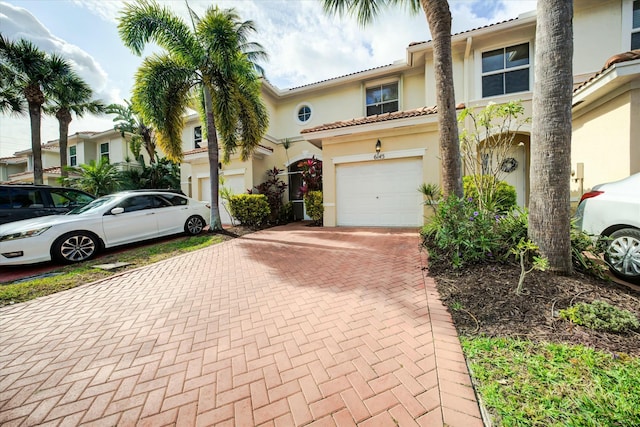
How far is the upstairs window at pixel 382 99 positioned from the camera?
1102 cm

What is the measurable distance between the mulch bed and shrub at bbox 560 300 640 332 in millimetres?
59

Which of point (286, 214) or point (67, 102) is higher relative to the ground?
point (67, 102)

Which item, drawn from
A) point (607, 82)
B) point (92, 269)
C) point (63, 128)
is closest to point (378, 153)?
point (607, 82)

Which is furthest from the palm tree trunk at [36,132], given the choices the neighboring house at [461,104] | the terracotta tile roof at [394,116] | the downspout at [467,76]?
the downspout at [467,76]

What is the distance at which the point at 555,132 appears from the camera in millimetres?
3162

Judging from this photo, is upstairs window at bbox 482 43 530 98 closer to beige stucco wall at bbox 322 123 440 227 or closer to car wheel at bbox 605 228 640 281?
beige stucco wall at bbox 322 123 440 227

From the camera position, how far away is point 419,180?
8.16 m

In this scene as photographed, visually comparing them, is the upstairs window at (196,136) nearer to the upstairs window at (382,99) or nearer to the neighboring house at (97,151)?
the neighboring house at (97,151)

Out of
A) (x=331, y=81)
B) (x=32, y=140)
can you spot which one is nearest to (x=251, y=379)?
(x=331, y=81)

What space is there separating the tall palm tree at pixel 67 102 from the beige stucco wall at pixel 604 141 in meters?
22.9

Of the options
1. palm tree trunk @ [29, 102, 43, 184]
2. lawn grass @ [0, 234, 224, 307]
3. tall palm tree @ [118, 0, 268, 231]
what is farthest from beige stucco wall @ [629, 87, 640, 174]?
palm tree trunk @ [29, 102, 43, 184]

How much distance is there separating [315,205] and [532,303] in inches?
313

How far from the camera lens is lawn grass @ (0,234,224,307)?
3906 millimetres

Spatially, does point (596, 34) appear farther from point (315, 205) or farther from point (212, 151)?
point (212, 151)
